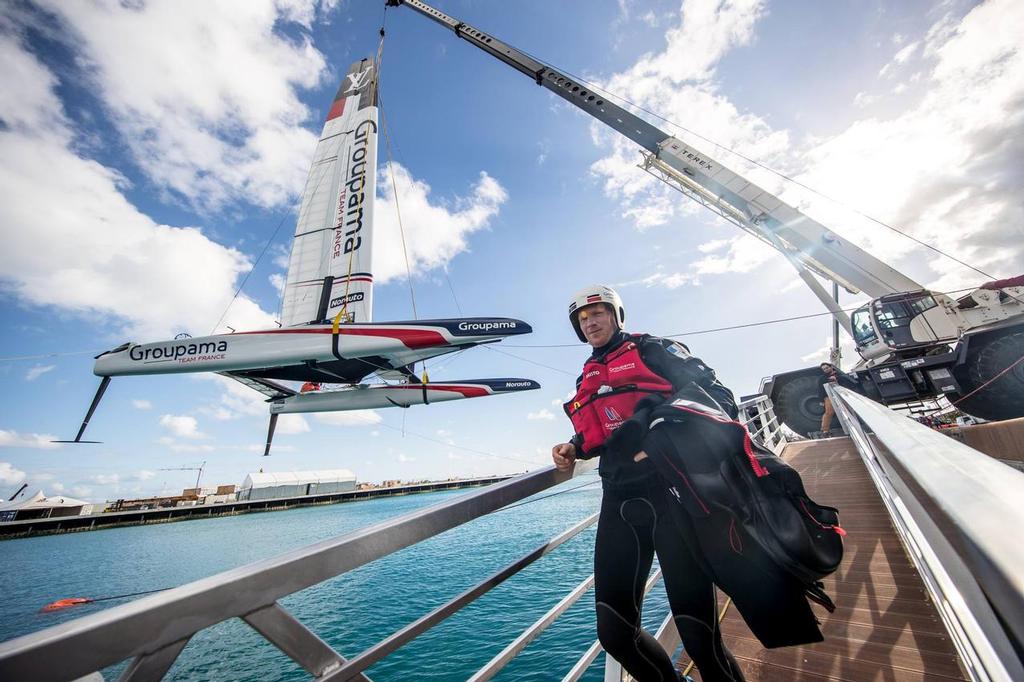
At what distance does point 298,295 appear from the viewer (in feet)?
35.1

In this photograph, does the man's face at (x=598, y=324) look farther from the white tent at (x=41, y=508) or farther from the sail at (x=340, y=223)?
the white tent at (x=41, y=508)

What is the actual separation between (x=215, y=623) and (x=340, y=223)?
1118cm

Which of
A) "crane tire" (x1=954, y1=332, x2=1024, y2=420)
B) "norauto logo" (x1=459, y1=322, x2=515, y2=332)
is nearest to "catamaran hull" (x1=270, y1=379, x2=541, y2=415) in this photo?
"norauto logo" (x1=459, y1=322, x2=515, y2=332)

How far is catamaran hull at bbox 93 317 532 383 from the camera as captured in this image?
7180mm

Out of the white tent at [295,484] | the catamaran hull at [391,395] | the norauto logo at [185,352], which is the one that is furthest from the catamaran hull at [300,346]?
the white tent at [295,484]

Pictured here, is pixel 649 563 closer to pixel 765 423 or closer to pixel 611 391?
pixel 611 391

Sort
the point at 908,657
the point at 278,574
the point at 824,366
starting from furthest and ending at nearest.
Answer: the point at 824,366, the point at 908,657, the point at 278,574

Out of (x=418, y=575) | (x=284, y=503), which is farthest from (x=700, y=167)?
(x=284, y=503)

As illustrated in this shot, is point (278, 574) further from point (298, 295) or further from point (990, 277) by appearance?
point (990, 277)

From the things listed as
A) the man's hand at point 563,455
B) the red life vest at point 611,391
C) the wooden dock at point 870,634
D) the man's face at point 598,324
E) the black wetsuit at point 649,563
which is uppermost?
the man's face at point 598,324

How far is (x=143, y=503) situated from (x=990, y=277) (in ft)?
231

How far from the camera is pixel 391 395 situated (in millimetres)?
10883

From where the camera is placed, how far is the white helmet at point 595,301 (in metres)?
2.33

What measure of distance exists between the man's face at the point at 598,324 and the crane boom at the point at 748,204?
9776 millimetres
